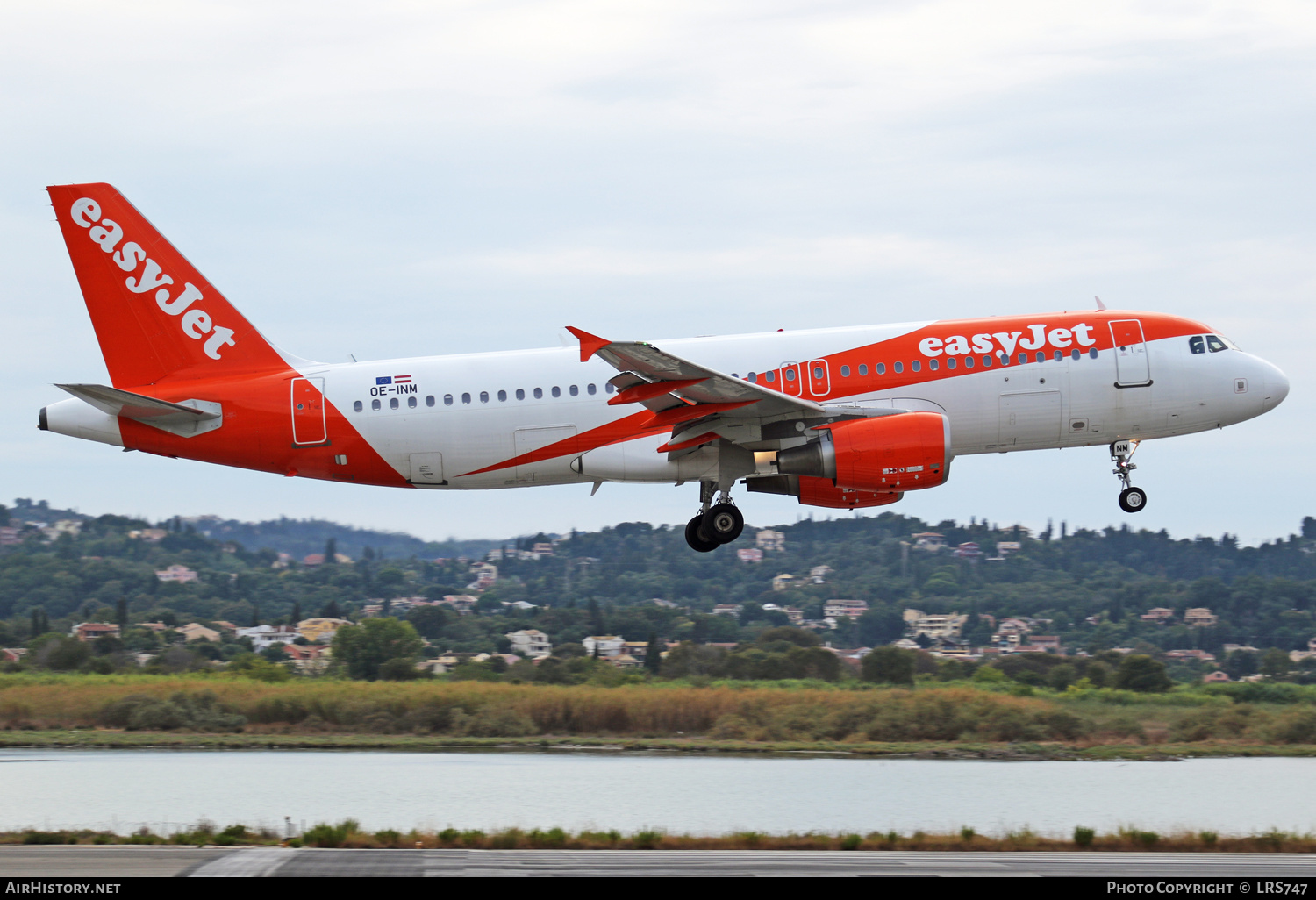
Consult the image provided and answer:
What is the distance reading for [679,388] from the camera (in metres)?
28.7

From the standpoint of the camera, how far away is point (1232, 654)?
78438mm

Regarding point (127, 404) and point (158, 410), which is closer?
point (127, 404)

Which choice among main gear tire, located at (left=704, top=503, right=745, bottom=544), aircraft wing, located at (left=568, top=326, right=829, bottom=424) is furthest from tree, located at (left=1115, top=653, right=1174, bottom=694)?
aircraft wing, located at (left=568, top=326, right=829, bottom=424)

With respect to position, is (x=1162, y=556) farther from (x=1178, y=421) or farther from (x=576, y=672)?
(x=1178, y=421)

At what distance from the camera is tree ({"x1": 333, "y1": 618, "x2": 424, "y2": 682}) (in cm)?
6122

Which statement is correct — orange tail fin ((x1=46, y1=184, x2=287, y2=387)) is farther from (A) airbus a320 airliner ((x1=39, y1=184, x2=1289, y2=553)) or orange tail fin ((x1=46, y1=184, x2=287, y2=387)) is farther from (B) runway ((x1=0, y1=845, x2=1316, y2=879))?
(B) runway ((x1=0, y1=845, x2=1316, y2=879))

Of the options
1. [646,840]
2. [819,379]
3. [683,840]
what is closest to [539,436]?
[819,379]

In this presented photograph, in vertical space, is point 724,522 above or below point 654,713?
above

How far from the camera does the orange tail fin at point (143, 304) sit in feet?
107

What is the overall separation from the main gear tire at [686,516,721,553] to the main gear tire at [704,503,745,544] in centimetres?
28

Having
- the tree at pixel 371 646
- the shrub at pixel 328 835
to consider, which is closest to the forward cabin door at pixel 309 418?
the shrub at pixel 328 835

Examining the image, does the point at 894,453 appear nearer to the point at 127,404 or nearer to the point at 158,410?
the point at 158,410

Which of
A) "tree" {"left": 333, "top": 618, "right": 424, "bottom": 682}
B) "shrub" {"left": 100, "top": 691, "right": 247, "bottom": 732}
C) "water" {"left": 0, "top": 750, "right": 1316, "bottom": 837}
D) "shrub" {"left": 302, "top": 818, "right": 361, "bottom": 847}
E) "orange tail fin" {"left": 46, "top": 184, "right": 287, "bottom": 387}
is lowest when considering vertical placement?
"water" {"left": 0, "top": 750, "right": 1316, "bottom": 837}

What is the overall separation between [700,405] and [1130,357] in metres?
10.2
